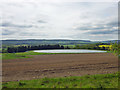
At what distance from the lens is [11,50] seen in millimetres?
67250

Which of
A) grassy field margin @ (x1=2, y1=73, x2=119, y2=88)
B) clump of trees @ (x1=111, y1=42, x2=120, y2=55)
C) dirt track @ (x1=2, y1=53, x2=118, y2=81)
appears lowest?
dirt track @ (x1=2, y1=53, x2=118, y2=81)

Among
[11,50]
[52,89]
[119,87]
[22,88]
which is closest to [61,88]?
[52,89]

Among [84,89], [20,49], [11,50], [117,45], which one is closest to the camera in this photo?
[84,89]

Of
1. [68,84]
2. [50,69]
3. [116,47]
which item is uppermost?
[116,47]

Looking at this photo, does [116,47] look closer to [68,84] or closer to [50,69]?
[68,84]

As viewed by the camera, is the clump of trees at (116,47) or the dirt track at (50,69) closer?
the clump of trees at (116,47)

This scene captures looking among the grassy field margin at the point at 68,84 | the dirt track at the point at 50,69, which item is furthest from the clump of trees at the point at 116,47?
the dirt track at the point at 50,69

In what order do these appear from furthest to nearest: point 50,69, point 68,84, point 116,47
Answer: point 50,69 → point 116,47 → point 68,84

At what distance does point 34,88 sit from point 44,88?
2.99 ft

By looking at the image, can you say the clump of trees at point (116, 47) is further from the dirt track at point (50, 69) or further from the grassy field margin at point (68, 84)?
the dirt track at point (50, 69)

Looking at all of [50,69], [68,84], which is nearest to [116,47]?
[68,84]

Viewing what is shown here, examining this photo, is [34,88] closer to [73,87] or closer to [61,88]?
[61,88]

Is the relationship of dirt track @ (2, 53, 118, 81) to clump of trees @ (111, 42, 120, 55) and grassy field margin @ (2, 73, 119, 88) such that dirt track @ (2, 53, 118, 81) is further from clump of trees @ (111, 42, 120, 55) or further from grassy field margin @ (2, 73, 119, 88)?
clump of trees @ (111, 42, 120, 55)

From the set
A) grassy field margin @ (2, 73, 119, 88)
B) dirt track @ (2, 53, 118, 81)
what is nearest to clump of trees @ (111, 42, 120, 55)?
grassy field margin @ (2, 73, 119, 88)
